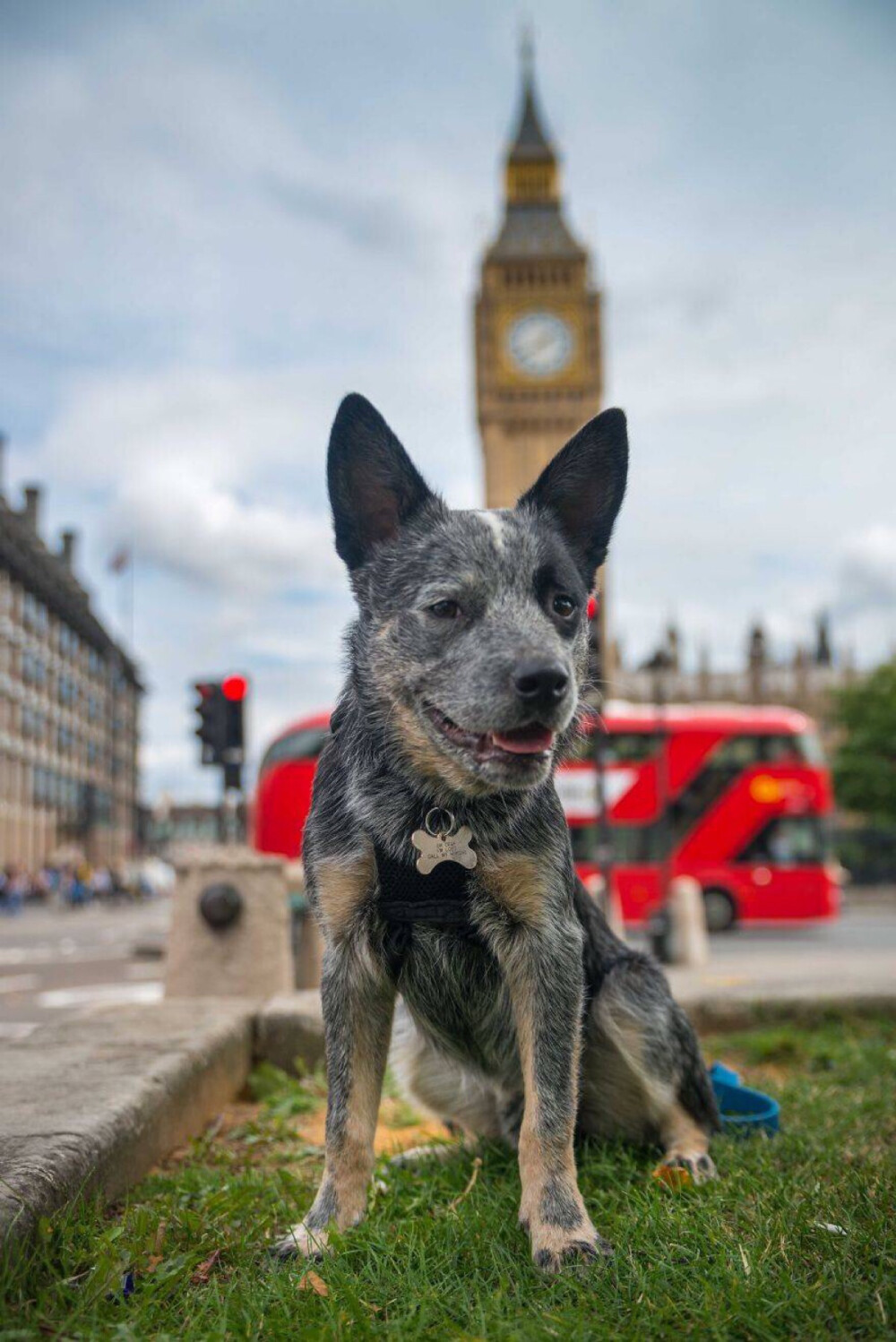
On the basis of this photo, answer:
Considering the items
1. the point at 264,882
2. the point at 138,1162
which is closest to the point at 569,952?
the point at 138,1162

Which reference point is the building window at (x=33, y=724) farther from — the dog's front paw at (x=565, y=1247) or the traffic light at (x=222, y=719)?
the dog's front paw at (x=565, y=1247)

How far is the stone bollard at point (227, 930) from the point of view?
6.43m

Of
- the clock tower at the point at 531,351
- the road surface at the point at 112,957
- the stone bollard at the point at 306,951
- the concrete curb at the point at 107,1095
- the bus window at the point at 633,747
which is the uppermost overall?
the clock tower at the point at 531,351

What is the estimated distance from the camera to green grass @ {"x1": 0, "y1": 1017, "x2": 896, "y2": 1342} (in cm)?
187

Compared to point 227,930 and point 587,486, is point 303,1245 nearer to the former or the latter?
point 587,486

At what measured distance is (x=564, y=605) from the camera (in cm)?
256

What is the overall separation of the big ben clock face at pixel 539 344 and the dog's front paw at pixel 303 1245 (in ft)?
216

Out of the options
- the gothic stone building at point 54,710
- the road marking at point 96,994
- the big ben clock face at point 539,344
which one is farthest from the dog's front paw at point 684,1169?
the big ben clock face at point 539,344

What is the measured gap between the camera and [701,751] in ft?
65.0

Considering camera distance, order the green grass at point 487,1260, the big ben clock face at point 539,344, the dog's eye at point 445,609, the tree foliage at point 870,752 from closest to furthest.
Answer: the green grass at point 487,1260 → the dog's eye at point 445,609 → the tree foliage at point 870,752 → the big ben clock face at point 539,344

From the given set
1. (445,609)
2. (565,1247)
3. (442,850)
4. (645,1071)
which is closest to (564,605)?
(445,609)

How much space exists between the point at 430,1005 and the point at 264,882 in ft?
13.8

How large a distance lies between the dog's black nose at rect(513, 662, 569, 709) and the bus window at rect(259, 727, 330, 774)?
16.1m

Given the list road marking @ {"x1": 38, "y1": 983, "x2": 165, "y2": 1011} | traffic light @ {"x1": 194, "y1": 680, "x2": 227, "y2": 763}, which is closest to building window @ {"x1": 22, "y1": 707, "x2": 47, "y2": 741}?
road marking @ {"x1": 38, "y1": 983, "x2": 165, "y2": 1011}
